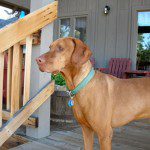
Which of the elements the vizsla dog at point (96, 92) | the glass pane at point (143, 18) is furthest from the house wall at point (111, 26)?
the vizsla dog at point (96, 92)

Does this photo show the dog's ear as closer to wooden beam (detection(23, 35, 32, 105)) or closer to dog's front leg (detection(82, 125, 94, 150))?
dog's front leg (detection(82, 125, 94, 150))

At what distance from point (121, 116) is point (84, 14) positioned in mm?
7074

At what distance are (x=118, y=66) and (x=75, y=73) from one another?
589cm

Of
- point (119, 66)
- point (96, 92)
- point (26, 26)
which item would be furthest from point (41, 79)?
point (119, 66)

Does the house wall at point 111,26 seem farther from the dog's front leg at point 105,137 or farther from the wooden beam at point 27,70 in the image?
the dog's front leg at point 105,137

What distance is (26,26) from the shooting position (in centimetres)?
277

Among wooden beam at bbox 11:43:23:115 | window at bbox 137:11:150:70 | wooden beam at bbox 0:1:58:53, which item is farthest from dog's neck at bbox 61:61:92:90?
window at bbox 137:11:150:70

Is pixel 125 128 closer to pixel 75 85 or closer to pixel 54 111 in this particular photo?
pixel 54 111

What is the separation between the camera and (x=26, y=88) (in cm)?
300

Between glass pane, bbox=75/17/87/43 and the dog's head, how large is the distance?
695cm

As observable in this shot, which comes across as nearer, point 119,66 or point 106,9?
point 119,66

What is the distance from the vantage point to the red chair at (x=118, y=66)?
7.71 metres

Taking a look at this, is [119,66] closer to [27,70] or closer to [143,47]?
[143,47]

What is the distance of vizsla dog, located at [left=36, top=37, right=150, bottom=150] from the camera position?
2.04m
